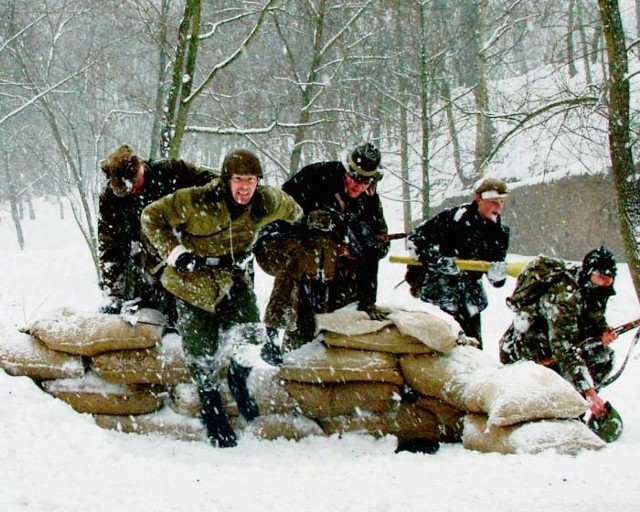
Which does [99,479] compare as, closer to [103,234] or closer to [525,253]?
[103,234]

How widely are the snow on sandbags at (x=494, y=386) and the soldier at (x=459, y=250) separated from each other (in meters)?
0.59

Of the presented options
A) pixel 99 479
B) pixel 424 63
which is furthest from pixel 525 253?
pixel 99 479

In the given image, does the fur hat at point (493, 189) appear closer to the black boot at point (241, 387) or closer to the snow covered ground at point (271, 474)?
the snow covered ground at point (271, 474)

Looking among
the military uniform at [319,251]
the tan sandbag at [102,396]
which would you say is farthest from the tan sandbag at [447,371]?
the tan sandbag at [102,396]

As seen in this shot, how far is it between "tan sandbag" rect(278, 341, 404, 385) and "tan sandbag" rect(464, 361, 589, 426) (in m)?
0.65

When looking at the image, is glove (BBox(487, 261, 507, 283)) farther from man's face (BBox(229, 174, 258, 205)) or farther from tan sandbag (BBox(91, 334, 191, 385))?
tan sandbag (BBox(91, 334, 191, 385))

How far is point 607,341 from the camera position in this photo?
453cm

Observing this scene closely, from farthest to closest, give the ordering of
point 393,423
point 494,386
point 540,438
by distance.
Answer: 1. point 393,423
2. point 494,386
3. point 540,438

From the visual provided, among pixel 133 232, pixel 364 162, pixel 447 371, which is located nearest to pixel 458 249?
pixel 447 371

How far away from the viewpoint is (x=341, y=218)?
4398 mm

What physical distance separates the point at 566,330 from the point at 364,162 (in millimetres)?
1742

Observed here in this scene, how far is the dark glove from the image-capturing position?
Answer: 4.76 meters

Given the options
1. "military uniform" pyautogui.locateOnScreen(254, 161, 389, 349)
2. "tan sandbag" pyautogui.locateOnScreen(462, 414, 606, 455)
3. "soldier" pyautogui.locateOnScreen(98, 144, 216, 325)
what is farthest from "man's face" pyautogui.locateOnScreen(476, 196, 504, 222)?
"soldier" pyautogui.locateOnScreen(98, 144, 216, 325)

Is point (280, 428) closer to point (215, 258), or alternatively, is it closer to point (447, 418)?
point (447, 418)
